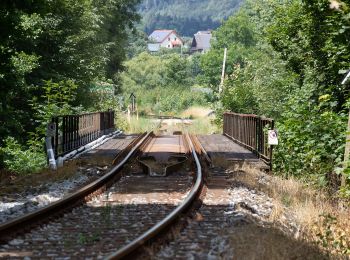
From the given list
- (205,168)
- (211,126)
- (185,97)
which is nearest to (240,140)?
(205,168)

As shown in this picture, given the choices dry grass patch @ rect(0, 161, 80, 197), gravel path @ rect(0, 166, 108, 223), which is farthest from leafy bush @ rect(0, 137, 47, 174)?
gravel path @ rect(0, 166, 108, 223)

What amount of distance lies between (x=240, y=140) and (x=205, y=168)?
8216 mm

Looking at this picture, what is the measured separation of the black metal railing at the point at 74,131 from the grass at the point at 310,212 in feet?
16.1

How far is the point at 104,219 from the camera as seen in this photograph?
802 centimetres

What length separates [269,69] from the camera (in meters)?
30.1

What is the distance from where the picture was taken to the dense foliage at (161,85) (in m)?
73.4

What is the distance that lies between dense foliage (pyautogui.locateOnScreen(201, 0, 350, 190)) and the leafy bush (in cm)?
663

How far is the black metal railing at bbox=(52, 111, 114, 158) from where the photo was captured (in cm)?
1493

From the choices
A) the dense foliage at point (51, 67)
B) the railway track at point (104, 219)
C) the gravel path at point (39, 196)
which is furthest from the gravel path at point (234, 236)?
the dense foliage at point (51, 67)

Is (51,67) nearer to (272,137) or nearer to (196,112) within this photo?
(272,137)

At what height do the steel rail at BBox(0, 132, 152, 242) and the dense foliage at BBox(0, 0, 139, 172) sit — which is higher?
the dense foliage at BBox(0, 0, 139, 172)

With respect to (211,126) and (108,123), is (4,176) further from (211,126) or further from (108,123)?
(211,126)

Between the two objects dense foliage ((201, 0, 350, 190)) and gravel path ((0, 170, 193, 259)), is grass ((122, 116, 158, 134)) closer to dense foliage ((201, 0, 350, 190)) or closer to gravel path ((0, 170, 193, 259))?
dense foliage ((201, 0, 350, 190))

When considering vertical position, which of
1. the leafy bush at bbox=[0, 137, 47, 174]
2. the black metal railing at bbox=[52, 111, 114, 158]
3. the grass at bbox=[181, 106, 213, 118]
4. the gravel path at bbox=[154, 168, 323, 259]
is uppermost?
the black metal railing at bbox=[52, 111, 114, 158]
